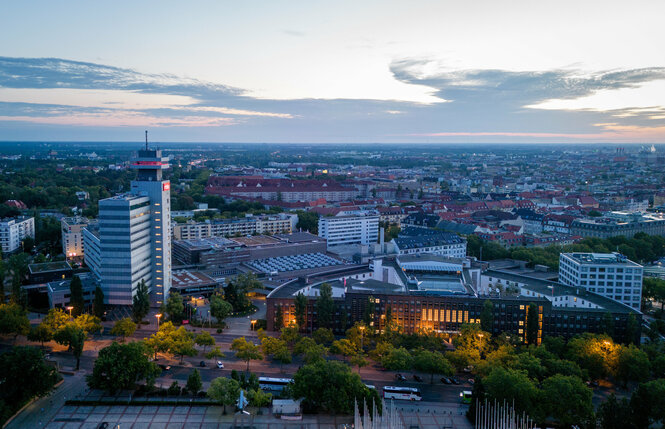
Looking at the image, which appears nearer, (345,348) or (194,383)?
(194,383)

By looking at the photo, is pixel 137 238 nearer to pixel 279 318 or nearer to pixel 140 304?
pixel 140 304

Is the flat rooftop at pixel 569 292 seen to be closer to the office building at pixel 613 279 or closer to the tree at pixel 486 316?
the office building at pixel 613 279

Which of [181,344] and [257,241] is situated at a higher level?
[257,241]

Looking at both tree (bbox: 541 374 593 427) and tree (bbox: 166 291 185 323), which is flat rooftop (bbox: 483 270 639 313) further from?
tree (bbox: 166 291 185 323)

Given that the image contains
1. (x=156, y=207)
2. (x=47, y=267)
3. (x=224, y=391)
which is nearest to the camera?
(x=224, y=391)

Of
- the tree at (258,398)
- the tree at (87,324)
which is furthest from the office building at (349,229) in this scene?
the tree at (258,398)

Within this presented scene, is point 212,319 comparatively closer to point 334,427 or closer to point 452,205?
point 334,427

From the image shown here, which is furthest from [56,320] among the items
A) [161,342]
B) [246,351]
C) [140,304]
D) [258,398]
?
[258,398]

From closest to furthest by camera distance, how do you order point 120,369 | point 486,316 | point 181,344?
point 120,369
point 181,344
point 486,316
